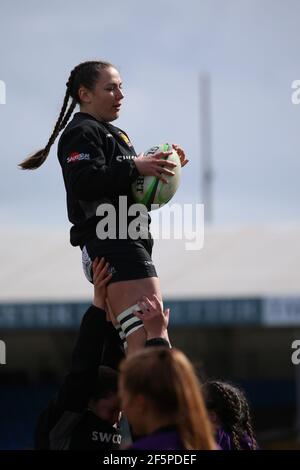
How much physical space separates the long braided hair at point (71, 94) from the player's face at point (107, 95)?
34mm

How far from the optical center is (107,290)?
17.4ft

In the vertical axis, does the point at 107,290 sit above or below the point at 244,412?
above

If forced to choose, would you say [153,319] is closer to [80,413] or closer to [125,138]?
[80,413]

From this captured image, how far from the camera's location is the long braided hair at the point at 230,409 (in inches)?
209

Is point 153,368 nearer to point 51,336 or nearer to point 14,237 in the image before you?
point 14,237

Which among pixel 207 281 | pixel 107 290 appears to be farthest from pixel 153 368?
pixel 207 281

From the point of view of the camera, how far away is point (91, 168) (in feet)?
17.0

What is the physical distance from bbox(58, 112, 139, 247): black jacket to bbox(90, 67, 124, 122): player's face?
52 mm

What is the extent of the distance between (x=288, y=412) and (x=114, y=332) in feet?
68.0

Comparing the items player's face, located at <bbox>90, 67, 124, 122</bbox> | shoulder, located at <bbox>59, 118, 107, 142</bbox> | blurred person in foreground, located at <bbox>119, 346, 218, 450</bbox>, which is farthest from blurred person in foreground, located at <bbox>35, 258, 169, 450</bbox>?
blurred person in foreground, located at <bbox>119, 346, 218, 450</bbox>

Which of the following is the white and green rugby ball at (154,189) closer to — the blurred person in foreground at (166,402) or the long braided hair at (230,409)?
the long braided hair at (230,409)

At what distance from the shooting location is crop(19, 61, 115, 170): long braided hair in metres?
5.50

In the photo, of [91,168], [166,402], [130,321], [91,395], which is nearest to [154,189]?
[91,168]
